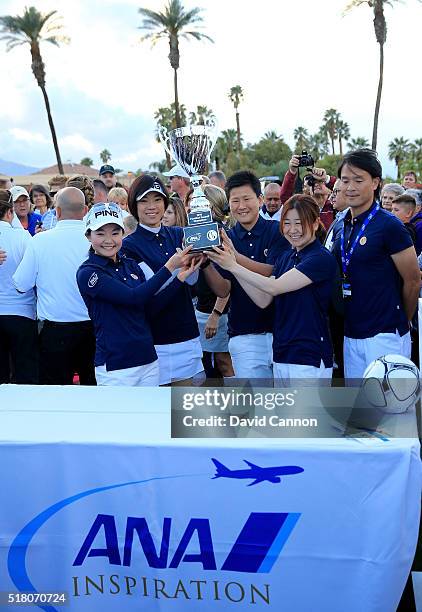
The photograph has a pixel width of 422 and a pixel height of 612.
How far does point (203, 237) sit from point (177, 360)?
0.78 meters

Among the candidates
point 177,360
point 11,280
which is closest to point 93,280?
point 177,360

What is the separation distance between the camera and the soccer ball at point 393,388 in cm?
244

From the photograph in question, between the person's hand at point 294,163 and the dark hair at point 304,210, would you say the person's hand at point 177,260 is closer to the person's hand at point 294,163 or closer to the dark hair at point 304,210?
the dark hair at point 304,210

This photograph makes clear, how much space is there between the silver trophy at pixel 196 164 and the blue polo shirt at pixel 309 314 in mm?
446

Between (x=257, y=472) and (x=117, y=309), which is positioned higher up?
(x=117, y=309)

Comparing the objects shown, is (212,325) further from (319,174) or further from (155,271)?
(319,174)

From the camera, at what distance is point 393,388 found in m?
2.45

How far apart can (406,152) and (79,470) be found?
66270 mm

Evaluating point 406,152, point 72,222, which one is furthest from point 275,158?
point 72,222

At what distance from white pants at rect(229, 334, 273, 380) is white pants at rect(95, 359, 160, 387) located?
52 centimetres

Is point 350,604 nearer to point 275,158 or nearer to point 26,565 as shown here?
point 26,565

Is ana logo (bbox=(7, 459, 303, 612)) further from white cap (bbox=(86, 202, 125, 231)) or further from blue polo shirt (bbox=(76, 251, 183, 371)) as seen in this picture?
white cap (bbox=(86, 202, 125, 231))

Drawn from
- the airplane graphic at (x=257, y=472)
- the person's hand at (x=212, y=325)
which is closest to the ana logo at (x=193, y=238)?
the airplane graphic at (x=257, y=472)

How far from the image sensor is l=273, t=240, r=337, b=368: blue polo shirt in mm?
3164
